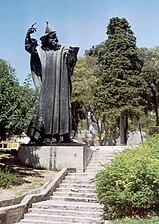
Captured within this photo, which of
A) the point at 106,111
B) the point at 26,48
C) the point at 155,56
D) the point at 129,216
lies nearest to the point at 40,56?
the point at 26,48

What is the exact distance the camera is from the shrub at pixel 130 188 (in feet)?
24.6

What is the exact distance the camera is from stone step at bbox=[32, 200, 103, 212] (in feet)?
28.9

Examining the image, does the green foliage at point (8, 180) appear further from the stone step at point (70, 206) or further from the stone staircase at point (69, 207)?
the stone step at point (70, 206)

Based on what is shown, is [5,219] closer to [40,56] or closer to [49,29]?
[40,56]

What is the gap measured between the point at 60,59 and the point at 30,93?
2777 millimetres

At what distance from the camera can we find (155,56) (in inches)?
1303

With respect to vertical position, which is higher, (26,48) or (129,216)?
(26,48)

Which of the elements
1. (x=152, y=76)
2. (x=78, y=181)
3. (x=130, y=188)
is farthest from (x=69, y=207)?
(x=152, y=76)

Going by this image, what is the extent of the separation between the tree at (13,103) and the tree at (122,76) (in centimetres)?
1478

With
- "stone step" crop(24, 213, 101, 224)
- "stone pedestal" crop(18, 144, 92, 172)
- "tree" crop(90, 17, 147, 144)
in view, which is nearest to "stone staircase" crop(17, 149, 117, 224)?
"stone step" crop(24, 213, 101, 224)

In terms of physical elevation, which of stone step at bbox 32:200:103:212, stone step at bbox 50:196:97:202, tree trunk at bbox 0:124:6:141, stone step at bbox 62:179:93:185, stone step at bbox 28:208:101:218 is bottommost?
stone step at bbox 28:208:101:218

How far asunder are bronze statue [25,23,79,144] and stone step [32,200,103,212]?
516cm

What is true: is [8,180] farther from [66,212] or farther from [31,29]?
[31,29]

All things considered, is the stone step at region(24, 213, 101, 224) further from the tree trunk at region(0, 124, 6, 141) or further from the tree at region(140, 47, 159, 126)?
the tree at region(140, 47, 159, 126)
